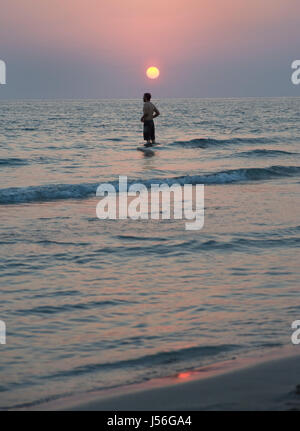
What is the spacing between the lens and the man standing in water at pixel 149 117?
21862 millimetres

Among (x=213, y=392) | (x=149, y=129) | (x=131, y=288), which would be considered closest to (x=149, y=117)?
(x=149, y=129)

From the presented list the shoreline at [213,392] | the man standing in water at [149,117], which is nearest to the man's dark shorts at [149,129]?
the man standing in water at [149,117]

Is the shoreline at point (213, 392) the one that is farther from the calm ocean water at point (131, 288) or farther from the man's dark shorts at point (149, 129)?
the man's dark shorts at point (149, 129)

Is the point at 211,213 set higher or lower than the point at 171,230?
→ higher

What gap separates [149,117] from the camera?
73.1 feet

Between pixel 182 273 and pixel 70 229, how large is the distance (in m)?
2.96

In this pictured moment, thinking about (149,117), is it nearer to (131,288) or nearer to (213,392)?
(131,288)

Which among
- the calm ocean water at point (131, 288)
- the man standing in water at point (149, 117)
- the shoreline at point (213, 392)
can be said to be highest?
the man standing in water at point (149, 117)

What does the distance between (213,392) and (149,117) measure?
61.5 ft

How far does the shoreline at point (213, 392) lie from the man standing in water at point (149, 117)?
17.5m

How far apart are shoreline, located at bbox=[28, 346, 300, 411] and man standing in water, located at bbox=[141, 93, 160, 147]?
1747cm

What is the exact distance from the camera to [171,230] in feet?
30.5
